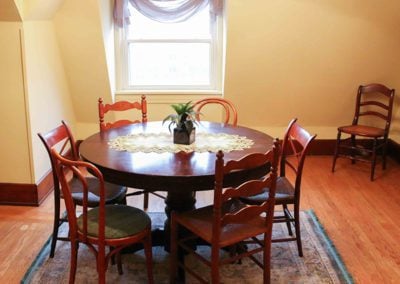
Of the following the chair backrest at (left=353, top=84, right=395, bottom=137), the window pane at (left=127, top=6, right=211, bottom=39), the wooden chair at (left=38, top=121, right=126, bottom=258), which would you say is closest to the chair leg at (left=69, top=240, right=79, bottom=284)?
the wooden chair at (left=38, top=121, right=126, bottom=258)

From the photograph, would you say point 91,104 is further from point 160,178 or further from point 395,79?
point 395,79

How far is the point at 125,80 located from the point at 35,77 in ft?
3.92

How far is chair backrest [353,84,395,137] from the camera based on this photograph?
4.23 meters

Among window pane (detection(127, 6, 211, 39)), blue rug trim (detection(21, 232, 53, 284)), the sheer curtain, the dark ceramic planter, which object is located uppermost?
the sheer curtain

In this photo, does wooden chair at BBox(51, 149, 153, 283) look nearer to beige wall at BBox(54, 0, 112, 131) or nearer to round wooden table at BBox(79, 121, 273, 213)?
round wooden table at BBox(79, 121, 273, 213)

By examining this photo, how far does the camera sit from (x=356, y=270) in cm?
263

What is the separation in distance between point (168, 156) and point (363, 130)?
251 centimetres

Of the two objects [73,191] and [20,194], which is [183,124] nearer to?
[73,191]

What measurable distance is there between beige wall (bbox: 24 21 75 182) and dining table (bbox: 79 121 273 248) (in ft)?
2.69

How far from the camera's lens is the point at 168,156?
2432 millimetres

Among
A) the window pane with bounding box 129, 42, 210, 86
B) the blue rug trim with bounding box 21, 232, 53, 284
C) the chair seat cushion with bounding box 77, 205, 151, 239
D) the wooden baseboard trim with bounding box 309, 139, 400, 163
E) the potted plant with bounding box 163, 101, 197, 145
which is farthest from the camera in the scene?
the wooden baseboard trim with bounding box 309, 139, 400, 163

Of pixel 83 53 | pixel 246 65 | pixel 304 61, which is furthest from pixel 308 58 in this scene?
pixel 83 53

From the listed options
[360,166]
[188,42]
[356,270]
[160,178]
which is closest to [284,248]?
[356,270]

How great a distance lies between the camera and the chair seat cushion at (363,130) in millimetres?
4146
